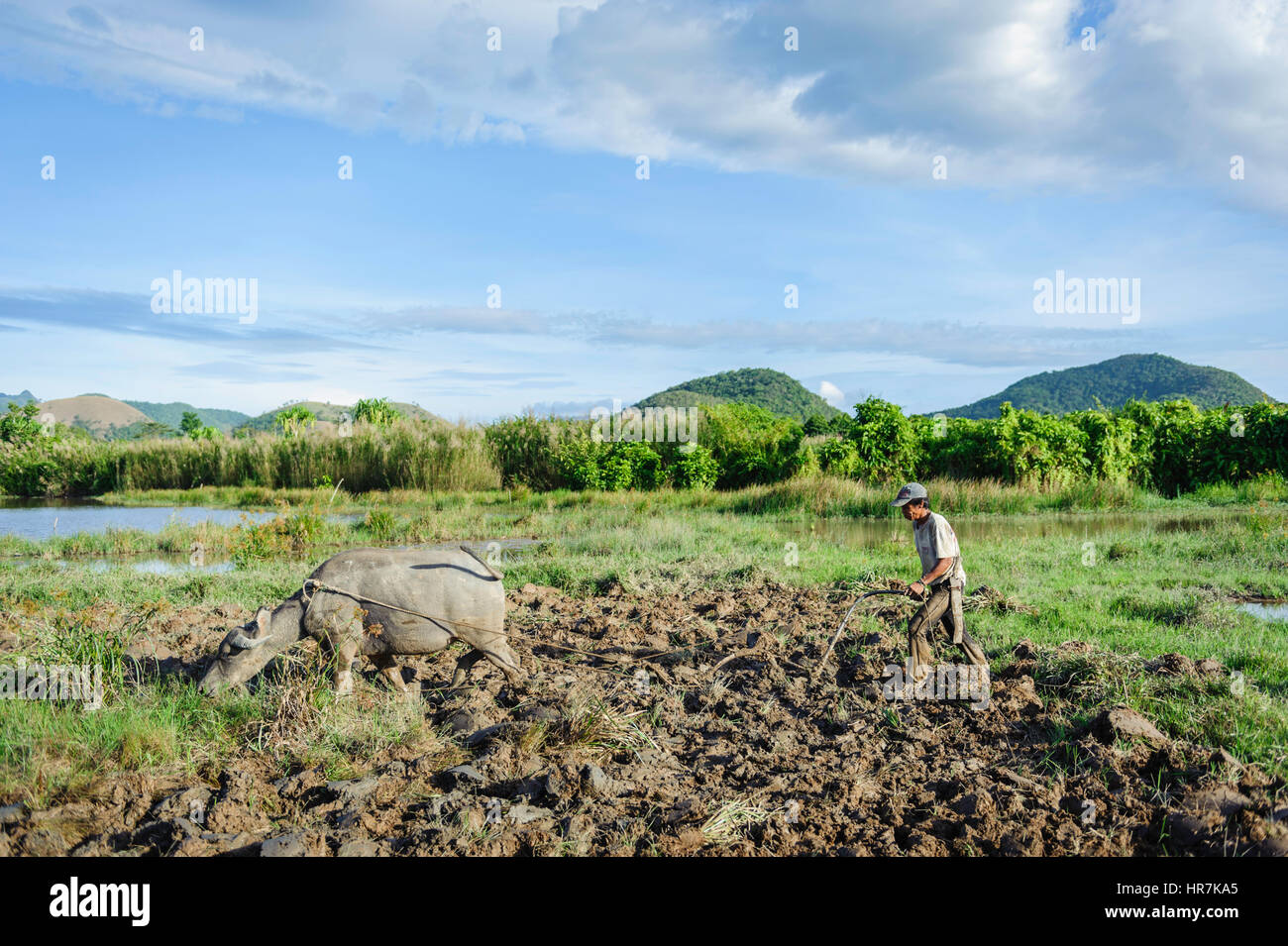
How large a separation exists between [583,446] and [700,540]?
9.88 m

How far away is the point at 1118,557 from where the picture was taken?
455 inches

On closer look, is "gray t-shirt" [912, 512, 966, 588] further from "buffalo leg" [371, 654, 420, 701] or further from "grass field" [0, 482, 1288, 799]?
"buffalo leg" [371, 654, 420, 701]

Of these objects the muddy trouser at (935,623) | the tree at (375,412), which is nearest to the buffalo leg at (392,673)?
the muddy trouser at (935,623)

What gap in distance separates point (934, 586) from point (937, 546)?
0.33 metres

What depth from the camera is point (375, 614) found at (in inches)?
209

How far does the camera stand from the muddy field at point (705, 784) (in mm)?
3807

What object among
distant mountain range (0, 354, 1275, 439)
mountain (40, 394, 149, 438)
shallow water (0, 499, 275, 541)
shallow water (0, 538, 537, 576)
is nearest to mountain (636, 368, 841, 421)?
distant mountain range (0, 354, 1275, 439)

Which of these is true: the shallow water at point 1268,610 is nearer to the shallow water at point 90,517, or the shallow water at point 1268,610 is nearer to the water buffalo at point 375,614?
the water buffalo at point 375,614

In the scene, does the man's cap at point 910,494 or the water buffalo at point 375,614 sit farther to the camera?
the man's cap at point 910,494

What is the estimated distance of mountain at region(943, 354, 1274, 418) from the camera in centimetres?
7519

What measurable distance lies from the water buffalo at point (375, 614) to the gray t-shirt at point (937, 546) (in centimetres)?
309

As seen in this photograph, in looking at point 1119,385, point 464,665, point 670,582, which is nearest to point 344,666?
point 464,665

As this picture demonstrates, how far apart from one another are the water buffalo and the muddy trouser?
3002mm
